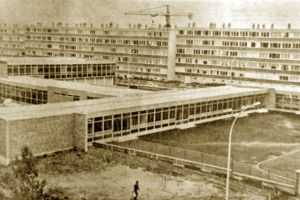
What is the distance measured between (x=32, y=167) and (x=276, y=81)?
5884cm

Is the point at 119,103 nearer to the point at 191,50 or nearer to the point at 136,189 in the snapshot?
the point at 136,189

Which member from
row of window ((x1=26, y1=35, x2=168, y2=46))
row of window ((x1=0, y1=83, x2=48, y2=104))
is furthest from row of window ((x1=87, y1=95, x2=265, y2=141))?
row of window ((x1=26, y1=35, x2=168, y2=46))

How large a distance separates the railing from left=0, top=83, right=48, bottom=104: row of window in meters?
19.2

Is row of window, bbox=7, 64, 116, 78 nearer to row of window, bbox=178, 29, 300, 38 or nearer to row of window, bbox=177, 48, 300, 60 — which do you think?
row of window, bbox=177, 48, 300, 60

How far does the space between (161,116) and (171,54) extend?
150 ft

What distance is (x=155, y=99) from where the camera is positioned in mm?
46031

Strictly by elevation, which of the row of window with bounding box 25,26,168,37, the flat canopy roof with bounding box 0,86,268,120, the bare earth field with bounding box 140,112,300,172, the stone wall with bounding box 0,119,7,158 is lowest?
the bare earth field with bounding box 140,112,300,172

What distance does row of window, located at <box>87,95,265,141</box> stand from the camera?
37294 millimetres

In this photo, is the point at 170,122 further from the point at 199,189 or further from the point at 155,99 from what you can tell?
the point at 199,189

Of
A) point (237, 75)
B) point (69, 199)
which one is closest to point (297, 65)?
point (237, 75)

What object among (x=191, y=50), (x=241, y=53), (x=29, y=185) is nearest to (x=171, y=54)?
(x=191, y=50)

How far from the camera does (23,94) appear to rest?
5469 centimetres

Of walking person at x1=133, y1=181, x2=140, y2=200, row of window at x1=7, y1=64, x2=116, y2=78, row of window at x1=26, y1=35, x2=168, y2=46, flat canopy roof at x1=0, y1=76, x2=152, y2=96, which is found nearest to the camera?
walking person at x1=133, y1=181, x2=140, y2=200

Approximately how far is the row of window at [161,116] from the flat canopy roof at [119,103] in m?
0.66
